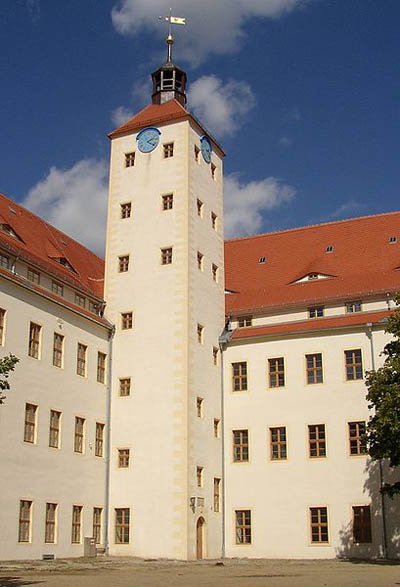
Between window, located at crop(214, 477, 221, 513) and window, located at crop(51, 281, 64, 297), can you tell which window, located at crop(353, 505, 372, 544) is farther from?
window, located at crop(51, 281, 64, 297)

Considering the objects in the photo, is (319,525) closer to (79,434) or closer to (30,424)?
(79,434)

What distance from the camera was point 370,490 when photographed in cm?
3145

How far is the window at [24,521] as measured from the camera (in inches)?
1064

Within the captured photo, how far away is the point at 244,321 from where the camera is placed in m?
36.9

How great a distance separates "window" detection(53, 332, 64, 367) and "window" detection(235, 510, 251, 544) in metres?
10.2

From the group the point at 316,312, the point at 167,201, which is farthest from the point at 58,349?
the point at 316,312

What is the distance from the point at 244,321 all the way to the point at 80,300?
7908 millimetres

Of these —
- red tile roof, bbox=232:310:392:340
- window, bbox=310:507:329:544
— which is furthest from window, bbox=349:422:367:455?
red tile roof, bbox=232:310:392:340

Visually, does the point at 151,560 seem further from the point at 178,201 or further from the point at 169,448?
the point at 178,201

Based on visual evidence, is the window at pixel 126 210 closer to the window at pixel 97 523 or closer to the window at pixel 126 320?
the window at pixel 126 320

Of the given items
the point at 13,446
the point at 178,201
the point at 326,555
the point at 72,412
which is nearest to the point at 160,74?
the point at 178,201

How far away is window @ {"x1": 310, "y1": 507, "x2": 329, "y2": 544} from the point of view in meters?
32.0

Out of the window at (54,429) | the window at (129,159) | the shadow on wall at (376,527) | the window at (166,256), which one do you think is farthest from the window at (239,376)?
the window at (129,159)

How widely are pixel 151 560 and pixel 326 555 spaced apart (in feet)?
23.2
